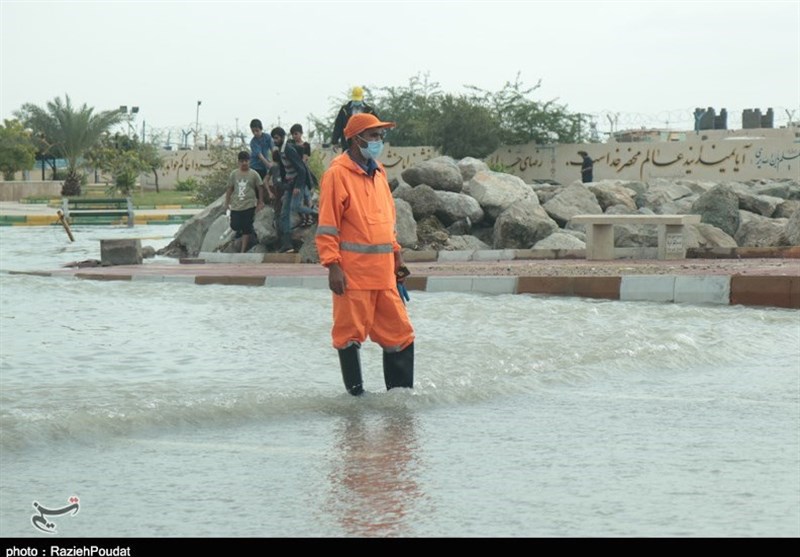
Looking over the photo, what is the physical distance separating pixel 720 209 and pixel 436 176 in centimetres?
442

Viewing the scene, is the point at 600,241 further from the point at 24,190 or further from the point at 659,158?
the point at 24,190

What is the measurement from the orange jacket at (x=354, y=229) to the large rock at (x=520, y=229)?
12.6 metres

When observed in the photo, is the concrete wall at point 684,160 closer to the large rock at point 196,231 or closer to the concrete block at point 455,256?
the large rock at point 196,231

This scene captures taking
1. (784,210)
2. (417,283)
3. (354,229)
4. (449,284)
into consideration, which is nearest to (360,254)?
(354,229)

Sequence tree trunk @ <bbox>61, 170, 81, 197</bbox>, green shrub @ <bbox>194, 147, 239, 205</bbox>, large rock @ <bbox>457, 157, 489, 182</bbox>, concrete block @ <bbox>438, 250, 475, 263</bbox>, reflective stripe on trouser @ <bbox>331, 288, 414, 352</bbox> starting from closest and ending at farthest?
reflective stripe on trouser @ <bbox>331, 288, 414, 352</bbox> → concrete block @ <bbox>438, 250, 475, 263</bbox> → large rock @ <bbox>457, 157, 489, 182</bbox> → green shrub @ <bbox>194, 147, 239, 205</bbox> → tree trunk @ <bbox>61, 170, 81, 197</bbox>

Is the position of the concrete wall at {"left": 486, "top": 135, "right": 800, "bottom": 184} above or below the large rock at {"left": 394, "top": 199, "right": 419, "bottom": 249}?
above

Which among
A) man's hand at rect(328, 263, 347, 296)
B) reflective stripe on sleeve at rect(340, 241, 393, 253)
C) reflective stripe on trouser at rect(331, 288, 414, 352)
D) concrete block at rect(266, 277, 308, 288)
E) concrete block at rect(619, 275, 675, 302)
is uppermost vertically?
reflective stripe on sleeve at rect(340, 241, 393, 253)

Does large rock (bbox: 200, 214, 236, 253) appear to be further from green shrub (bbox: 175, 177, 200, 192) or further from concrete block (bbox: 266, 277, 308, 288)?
green shrub (bbox: 175, 177, 200, 192)

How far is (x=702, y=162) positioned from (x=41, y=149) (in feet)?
138

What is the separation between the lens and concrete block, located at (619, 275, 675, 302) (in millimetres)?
13125

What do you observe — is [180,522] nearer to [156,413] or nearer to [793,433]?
[156,413]

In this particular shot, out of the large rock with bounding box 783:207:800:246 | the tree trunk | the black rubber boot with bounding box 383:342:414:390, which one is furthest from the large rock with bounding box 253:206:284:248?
the tree trunk

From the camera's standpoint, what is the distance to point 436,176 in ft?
71.8

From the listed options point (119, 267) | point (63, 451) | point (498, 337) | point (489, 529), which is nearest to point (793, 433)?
point (489, 529)
